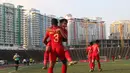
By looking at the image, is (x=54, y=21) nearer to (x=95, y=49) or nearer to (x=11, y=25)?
(x=95, y=49)

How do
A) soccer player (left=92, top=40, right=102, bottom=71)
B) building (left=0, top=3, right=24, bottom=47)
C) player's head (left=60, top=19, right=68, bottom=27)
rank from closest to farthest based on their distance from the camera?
player's head (left=60, top=19, right=68, bottom=27) < soccer player (left=92, top=40, right=102, bottom=71) < building (left=0, top=3, right=24, bottom=47)

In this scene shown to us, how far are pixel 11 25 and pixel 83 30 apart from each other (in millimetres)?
42559

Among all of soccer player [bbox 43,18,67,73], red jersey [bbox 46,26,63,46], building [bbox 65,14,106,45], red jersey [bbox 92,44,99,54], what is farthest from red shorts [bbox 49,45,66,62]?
building [bbox 65,14,106,45]

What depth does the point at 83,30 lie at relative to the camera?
6388 inches

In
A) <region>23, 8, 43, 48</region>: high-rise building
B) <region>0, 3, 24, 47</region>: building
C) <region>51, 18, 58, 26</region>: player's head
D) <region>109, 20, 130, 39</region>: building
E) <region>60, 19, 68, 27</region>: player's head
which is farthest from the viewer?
<region>109, 20, 130, 39</region>: building

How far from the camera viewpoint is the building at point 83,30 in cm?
15562

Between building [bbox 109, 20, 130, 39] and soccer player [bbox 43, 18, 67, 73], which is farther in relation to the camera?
building [bbox 109, 20, 130, 39]

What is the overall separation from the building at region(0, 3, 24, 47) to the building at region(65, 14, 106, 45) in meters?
26.8

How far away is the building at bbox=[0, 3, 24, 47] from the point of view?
12975 centimetres

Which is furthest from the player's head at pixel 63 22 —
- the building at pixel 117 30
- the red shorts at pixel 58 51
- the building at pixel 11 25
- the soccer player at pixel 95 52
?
the building at pixel 117 30

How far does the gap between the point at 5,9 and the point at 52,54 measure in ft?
421

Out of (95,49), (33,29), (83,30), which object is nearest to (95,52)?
(95,49)

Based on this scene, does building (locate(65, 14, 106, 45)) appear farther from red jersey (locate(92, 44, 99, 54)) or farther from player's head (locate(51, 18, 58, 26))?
player's head (locate(51, 18, 58, 26))

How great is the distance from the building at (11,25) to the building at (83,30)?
26794 millimetres
